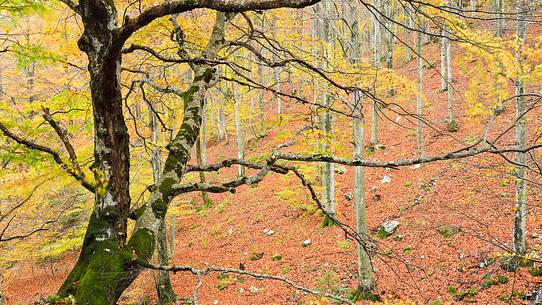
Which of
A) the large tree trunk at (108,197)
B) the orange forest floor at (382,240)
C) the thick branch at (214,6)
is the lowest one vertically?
the orange forest floor at (382,240)

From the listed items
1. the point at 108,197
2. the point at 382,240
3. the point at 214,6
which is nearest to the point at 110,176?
the point at 108,197

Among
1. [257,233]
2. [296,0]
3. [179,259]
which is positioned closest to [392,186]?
[257,233]

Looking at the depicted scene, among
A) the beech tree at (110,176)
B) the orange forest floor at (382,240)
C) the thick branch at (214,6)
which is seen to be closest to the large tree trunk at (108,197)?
the beech tree at (110,176)

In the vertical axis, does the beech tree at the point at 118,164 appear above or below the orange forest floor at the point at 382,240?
above

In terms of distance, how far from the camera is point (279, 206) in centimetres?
1700

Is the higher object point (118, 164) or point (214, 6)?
point (214, 6)

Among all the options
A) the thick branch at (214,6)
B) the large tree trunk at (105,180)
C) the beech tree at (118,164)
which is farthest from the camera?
the large tree trunk at (105,180)

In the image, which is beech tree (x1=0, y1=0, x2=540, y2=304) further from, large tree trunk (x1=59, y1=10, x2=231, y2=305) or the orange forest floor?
the orange forest floor

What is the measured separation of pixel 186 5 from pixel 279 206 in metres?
15.3

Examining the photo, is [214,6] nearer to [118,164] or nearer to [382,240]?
[118,164]

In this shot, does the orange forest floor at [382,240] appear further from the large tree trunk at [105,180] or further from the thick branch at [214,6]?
the thick branch at [214,6]

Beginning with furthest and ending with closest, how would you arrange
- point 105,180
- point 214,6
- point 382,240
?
point 382,240 < point 105,180 < point 214,6

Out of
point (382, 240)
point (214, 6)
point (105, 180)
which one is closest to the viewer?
point (214, 6)

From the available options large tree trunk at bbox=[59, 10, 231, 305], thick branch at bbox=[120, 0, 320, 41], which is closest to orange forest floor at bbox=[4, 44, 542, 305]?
large tree trunk at bbox=[59, 10, 231, 305]
